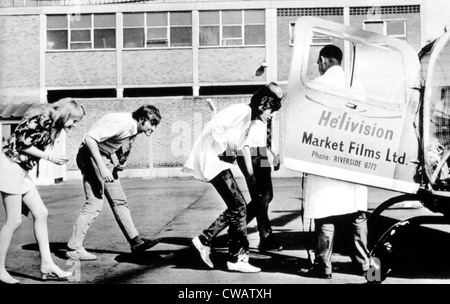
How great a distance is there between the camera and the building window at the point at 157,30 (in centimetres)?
347

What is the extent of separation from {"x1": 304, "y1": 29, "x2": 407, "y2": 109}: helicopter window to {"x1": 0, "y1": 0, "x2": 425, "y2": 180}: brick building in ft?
1.05

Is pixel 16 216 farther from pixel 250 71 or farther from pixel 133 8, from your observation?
pixel 250 71

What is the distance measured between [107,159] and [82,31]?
0.92 meters

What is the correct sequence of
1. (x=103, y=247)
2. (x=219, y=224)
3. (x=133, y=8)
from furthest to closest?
(x=103, y=247)
(x=133, y=8)
(x=219, y=224)

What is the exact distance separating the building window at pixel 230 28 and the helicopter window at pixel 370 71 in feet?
2.19

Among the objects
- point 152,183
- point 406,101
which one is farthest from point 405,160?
point 152,183

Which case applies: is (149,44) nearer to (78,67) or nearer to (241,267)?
(78,67)

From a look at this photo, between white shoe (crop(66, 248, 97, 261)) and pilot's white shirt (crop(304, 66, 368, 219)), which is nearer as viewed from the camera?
pilot's white shirt (crop(304, 66, 368, 219))

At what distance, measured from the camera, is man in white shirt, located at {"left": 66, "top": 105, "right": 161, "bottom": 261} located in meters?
3.42

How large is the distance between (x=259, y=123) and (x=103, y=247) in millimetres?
1598

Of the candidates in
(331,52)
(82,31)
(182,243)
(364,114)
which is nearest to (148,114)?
(82,31)

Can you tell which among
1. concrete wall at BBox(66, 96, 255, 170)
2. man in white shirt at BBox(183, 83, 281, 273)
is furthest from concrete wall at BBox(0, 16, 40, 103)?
man in white shirt at BBox(183, 83, 281, 273)

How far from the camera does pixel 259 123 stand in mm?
3496

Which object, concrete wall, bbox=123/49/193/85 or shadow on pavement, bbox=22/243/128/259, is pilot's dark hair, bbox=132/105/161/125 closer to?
concrete wall, bbox=123/49/193/85
